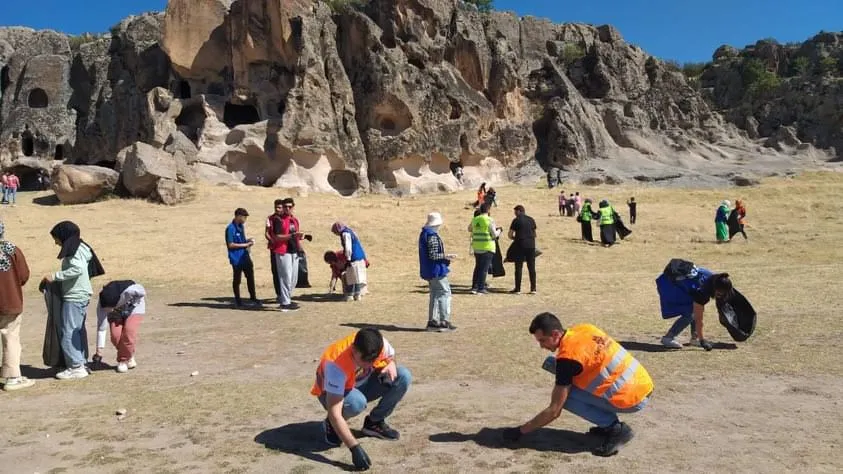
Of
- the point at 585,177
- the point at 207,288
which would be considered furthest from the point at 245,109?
the point at 207,288

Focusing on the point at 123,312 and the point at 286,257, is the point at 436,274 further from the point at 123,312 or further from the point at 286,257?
the point at 123,312

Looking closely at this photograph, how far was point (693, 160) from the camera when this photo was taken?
4369 centimetres

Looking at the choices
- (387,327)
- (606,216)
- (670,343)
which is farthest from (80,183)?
(670,343)

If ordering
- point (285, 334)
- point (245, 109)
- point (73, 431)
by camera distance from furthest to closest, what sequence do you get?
1. point (245, 109)
2. point (285, 334)
3. point (73, 431)

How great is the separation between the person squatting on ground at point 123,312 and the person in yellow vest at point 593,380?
15.3 ft

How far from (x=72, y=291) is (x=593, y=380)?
5.35 meters

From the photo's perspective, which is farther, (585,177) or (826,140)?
(826,140)

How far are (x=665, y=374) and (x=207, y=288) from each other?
1022 cm

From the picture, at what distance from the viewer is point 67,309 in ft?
22.0

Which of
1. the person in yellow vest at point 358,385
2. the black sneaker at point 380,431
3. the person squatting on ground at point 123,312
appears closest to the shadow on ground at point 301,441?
the person in yellow vest at point 358,385

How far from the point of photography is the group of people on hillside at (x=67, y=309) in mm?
6281

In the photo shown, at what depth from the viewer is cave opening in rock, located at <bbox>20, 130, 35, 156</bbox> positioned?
3984cm

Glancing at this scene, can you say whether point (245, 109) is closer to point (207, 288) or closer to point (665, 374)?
point (207, 288)

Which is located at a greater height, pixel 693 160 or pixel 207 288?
pixel 693 160
